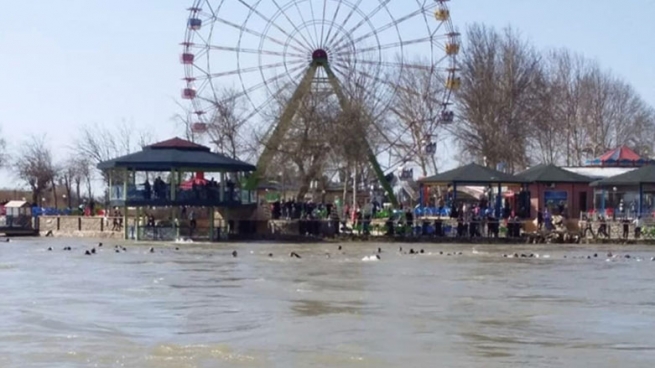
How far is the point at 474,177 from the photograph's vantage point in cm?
5200

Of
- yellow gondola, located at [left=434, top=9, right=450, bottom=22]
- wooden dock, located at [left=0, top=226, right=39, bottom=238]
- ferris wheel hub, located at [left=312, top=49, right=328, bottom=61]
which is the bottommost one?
wooden dock, located at [left=0, top=226, right=39, bottom=238]

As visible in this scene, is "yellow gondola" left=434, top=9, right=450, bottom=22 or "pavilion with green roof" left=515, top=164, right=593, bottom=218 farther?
"yellow gondola" left=434, top=9, right=450, bottom=22

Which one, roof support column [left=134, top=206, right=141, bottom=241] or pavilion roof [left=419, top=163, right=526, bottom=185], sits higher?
pavilion roof [left=419, top=163, right=526, bottom=185]

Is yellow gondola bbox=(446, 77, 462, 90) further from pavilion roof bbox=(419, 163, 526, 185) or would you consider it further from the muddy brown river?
the muddy brown river

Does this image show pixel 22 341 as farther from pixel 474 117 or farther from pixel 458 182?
pixel 474 117

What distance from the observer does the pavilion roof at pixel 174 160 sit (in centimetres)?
4844

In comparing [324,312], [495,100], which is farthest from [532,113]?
[324,312]

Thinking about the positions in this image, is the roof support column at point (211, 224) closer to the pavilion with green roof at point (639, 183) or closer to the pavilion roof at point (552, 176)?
the pavilion roof at point (552, 176)

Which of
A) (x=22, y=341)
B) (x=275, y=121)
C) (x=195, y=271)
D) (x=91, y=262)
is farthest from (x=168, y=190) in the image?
(x=22, y=341)

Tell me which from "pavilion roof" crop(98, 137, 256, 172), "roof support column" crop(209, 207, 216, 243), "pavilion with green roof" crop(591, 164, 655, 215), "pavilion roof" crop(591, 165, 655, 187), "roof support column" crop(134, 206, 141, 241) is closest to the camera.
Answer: "roof support column" crop(209, 207, 216, 243)

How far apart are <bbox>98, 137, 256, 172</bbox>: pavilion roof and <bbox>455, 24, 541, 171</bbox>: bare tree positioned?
19.8 m

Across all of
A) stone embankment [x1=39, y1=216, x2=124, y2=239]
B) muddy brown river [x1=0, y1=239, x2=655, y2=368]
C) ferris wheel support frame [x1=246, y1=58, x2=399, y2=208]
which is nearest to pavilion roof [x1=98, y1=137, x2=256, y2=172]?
stone embankment [x1=39, y1=216, x2=124, y2=239]

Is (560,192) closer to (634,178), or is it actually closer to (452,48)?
(634,178)

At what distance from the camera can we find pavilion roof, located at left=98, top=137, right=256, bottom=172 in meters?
48.4
